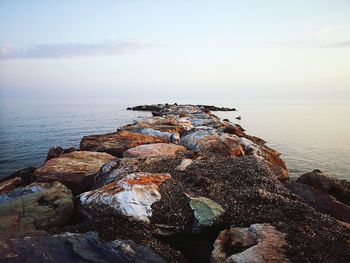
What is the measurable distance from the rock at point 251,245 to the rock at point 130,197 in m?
1.88

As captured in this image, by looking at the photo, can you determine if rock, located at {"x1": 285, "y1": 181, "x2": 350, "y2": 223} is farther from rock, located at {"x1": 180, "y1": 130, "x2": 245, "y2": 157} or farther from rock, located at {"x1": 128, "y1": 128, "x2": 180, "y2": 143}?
rock, located at {"x1": 128, "y1": 128, "x2": 180, "y2": 143}

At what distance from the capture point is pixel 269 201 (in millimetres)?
7125

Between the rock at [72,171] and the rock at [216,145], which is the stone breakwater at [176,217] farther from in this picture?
the rock at [216,145]

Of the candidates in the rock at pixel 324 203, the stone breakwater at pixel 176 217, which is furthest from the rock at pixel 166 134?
the rock at pixel 324 203

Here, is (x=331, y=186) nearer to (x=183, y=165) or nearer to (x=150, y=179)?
(x=183, y=165)

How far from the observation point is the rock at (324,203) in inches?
340

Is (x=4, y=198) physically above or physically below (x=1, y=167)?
above

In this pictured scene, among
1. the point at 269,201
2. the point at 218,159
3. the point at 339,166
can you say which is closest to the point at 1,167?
the point at 218,159

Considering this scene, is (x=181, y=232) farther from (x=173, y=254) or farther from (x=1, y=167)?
(x=1, y=167)

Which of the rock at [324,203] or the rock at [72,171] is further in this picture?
the rock at [72,171]

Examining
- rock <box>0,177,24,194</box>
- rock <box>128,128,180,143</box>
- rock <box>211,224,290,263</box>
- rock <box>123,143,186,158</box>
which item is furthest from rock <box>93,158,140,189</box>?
rock <box>128,128,180,143</box>

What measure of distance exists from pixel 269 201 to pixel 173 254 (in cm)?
255

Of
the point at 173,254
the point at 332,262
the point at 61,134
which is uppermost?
the point at 332,262

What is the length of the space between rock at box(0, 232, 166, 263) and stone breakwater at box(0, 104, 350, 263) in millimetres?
15
